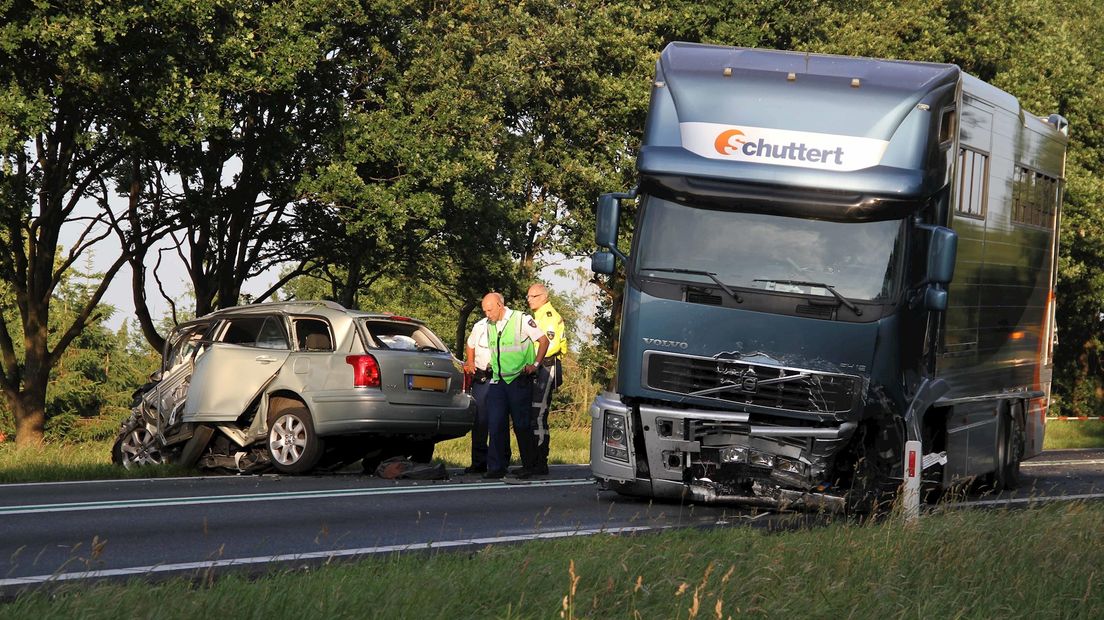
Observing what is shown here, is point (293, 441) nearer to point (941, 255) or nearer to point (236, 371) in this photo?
point (236, 371)

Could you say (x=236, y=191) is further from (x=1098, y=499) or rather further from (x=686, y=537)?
(x=686, y=537)

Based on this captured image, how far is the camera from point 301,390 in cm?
1484

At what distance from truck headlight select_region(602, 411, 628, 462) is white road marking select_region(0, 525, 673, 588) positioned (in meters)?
1.31

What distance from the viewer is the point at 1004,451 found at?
15656mm

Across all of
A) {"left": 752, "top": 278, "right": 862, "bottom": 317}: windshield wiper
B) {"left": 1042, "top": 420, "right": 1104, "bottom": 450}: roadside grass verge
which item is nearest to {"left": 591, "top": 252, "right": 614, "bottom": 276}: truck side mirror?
{"left": 752, "top": 278, "right": 862, "bottom": 317}: windshield wiper

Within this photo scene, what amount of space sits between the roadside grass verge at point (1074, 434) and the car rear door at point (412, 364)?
69.5ft

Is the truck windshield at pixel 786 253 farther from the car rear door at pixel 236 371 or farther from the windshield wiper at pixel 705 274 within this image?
the car rear door at pixel 236 371

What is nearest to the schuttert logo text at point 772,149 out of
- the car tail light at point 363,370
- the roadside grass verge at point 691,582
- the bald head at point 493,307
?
the roadside grass verge at point 691,582

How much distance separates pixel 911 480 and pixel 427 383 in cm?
592

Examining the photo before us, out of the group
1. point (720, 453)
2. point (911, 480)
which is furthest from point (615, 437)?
point (911, 480)

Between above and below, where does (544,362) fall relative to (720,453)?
above

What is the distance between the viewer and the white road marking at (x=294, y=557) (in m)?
7.33

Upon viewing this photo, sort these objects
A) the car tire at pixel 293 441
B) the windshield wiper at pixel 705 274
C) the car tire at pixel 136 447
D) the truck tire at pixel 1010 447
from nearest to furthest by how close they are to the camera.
Answer: the windshield wiper at pixel 705 274
the car tire at pixel 293 441
the truck tire at pixel 1010 447
the car tire at pixel 136 447

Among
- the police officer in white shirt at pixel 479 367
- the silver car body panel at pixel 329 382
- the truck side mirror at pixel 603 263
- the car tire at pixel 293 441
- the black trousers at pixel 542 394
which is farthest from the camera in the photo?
the police officer in white shirt at pixel 479 367
